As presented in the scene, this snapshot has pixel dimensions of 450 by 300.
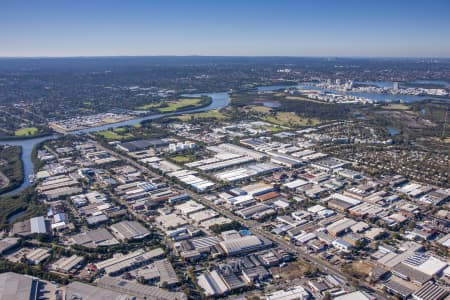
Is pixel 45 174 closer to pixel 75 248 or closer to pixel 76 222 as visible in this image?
pixel 76 222

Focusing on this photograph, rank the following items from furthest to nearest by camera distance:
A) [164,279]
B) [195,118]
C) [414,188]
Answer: [195,118] < [414,188] < [164,279]

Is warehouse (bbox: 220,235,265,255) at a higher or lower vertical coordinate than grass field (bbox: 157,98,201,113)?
lower

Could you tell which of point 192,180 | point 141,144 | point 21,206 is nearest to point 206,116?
point 141,144

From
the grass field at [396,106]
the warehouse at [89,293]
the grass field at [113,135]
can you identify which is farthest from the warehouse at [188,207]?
the grass field at [396,106]

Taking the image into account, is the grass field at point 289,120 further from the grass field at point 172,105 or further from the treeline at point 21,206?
the treeline at point 21,206

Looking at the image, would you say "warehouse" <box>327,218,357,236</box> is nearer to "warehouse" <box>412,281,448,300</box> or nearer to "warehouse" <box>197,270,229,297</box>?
"warehouse" <box>412,281,448,300</box>

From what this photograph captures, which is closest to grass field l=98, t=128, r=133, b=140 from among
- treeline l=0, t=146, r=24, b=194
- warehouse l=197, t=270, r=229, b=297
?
treeline l=0, t=146, r=24, b=194

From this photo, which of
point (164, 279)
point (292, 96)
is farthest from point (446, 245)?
point (292, 96)
